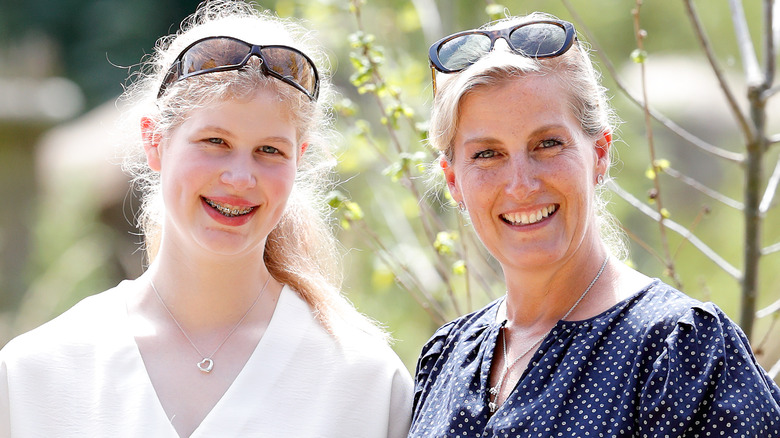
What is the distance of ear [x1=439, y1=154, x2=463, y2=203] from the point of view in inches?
91.7

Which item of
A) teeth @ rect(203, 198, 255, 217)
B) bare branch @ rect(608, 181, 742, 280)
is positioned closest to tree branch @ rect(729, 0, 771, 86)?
bare branch @ rect(608, 181, 742, 280)

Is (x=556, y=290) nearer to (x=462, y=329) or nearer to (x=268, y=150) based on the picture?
(x=462, y=329)

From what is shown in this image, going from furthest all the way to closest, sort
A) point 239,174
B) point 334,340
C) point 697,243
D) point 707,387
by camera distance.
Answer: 1. point 697,243
2. point 334,340
3. point 239,174
4. point 707,387

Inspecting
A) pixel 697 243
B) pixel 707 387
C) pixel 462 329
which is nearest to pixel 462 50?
pixel 462 329

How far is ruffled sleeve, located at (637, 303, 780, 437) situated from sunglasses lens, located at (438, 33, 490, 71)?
788 millimetres

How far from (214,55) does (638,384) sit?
1361 mm

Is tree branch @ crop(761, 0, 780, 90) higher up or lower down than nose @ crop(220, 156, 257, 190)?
lower down

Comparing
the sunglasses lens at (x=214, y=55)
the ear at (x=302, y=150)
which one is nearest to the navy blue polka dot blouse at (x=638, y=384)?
the ear at (x=302, y=150)

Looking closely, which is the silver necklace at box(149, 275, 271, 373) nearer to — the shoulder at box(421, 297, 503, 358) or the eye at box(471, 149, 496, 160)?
the shoulder at box(421, 297, 503, 358)

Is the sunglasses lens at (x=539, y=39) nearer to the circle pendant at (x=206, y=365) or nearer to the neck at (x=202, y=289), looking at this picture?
the neck at (x=202, y=289)

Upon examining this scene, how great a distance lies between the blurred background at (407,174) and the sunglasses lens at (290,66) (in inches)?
20.2

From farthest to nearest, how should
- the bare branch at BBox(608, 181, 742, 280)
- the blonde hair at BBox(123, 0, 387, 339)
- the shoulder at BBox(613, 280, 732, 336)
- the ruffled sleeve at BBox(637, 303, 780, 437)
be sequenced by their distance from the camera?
the bare branch at BBox(608, 181, 742, 280)
the blonde hair at BBox(123, 0, 387, 339)
the shoulder at BBox(613, 280, 732, 336)
the ruffled sleeve at BBox(637, 303, 780, 437)

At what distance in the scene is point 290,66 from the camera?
8.17 ft

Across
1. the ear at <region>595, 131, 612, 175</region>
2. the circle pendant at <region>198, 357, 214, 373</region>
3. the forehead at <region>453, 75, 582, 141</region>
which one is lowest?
the circle pendant at <region>198, 357, 214, 373</region>
